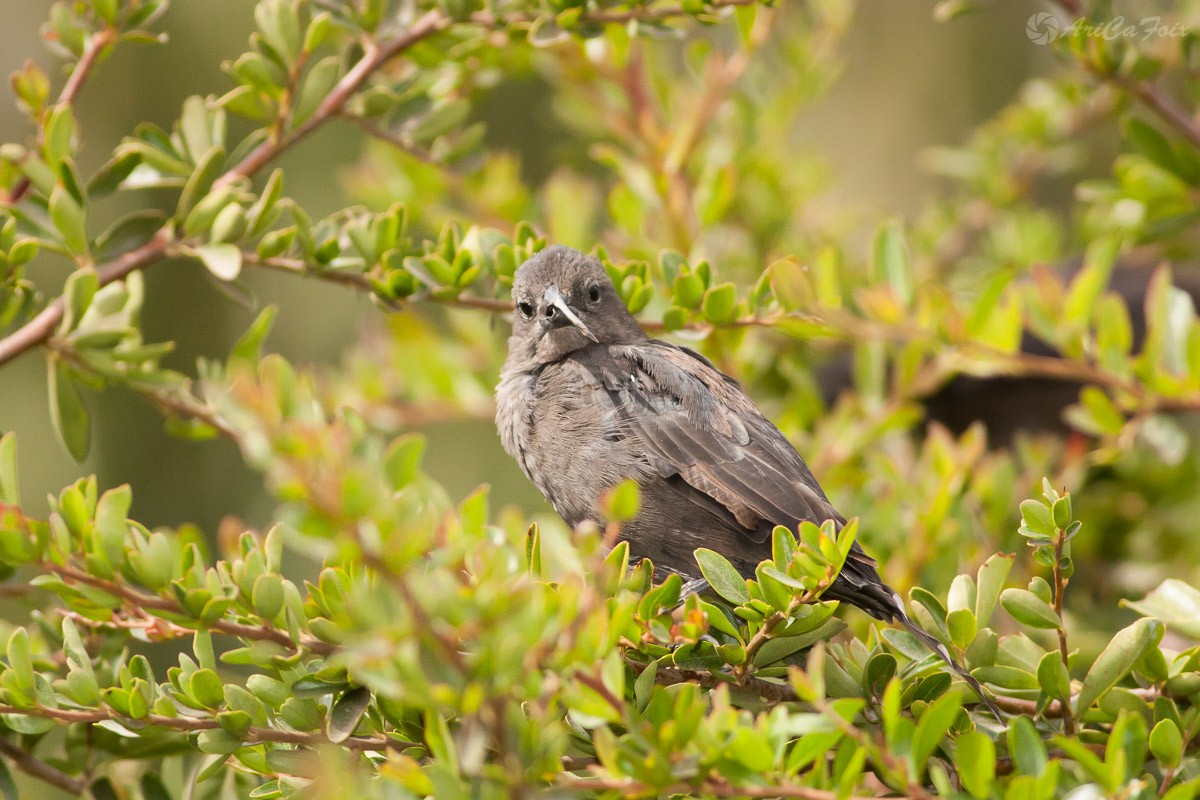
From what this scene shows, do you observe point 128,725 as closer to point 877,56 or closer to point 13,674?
point 13,674

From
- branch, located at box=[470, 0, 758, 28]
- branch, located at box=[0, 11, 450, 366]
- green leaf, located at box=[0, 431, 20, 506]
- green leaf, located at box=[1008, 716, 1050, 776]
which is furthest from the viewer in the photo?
branch, located at box=[470, 0, 758, 28]

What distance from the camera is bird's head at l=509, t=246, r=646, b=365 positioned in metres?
2.78

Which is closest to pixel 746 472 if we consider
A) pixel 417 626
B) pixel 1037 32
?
pixel 417 626

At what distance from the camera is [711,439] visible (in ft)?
8.30

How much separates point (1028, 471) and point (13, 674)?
2863 mm

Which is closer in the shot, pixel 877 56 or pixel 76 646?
pixel 76 646

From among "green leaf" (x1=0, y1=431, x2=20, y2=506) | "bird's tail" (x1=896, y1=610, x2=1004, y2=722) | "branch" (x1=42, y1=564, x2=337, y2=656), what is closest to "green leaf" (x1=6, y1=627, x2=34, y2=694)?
"branch" (x1=42, y1=564, x2=337, y2=656)

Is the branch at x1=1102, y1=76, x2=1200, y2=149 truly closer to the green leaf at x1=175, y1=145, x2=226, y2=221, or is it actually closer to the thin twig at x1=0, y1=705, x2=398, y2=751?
the green leaf at x1=175, y1=145, x2=226, y2=221

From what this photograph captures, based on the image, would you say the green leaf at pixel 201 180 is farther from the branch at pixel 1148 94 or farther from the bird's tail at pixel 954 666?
the branch at pixel 1148 94

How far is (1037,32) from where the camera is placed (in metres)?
3.35

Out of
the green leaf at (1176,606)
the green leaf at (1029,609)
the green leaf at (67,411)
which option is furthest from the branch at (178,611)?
the green leaf at (1176,606)

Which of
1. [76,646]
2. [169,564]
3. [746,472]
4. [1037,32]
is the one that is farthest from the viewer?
[1037,32]

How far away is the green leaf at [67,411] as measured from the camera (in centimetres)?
219

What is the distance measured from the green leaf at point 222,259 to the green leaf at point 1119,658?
66.3 inches
